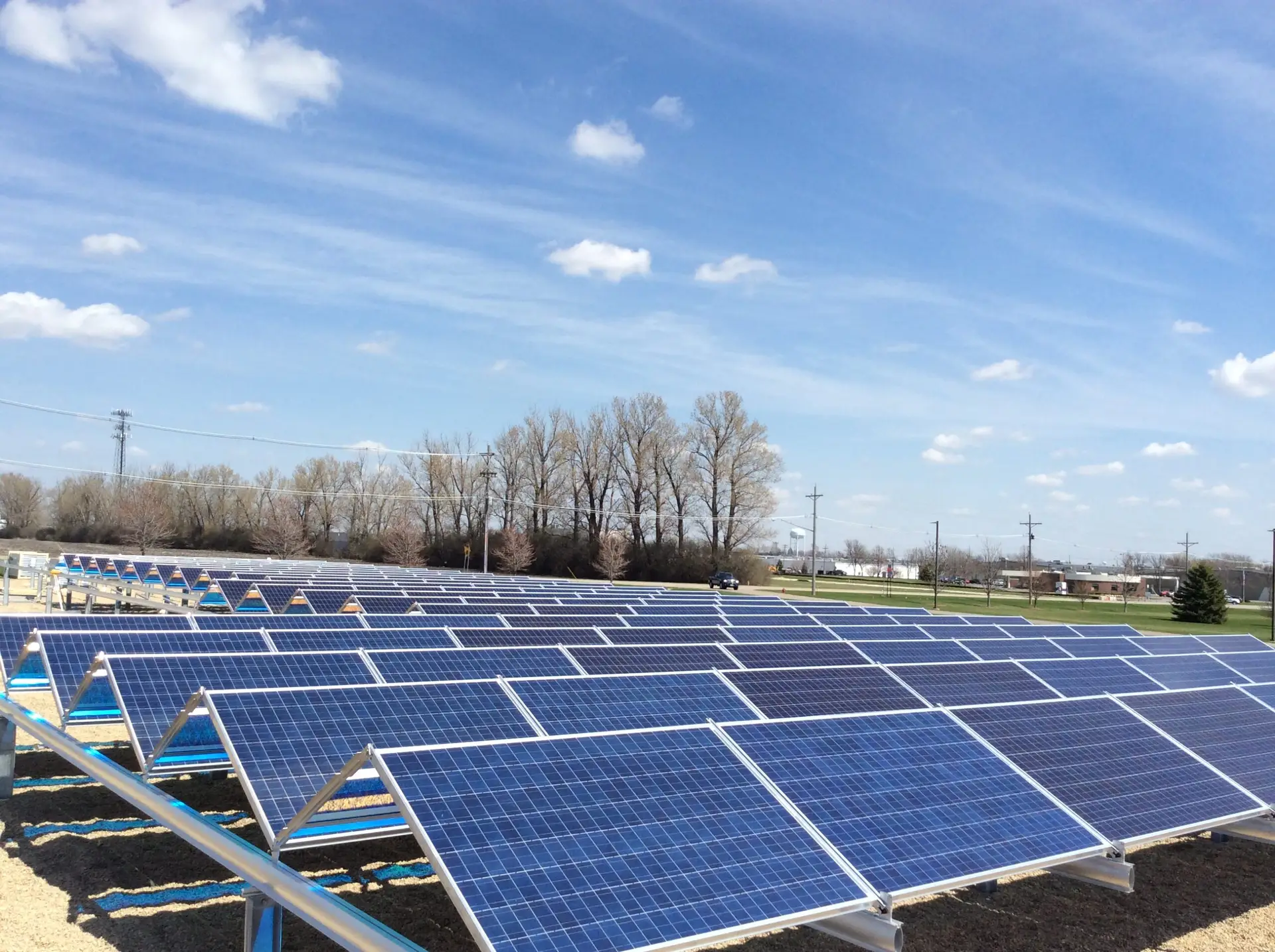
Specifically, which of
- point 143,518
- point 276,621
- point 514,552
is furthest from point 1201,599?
point 143,518

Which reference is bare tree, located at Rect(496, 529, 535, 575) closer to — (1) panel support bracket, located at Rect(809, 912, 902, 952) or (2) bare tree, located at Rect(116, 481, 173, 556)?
(2) bare tree, located at Rect(116, 481, 173, 556)

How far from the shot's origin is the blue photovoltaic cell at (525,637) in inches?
503

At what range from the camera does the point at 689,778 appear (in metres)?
5.34

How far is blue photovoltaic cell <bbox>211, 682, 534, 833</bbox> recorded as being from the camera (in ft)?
18.8

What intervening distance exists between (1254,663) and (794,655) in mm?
9241

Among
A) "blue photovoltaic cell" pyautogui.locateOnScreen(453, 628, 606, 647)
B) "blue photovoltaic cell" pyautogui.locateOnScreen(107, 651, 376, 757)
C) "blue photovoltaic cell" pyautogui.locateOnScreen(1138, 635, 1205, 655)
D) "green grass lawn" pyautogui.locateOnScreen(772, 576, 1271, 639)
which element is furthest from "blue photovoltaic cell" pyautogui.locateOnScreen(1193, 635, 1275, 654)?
"green grass lawn" pyautogui.locateOnScreen(772, 576, 1271, 639)

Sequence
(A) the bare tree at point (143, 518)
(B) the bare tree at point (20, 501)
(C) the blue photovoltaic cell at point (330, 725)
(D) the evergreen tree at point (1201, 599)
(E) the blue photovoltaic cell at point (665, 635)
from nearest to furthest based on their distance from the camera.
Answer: (C) the blue photovoltaic cell at point (330, 725), (E) the blue photovoltaic cell at point (665, 635), (D) the evergreen tree at point (1201, 599), (A) the bare tree at point (143, 518), (B) the bare tree at point (20, 501)

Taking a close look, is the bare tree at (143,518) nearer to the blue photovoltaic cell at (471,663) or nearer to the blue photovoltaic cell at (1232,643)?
the blue photovoltaic cell at (471,663)

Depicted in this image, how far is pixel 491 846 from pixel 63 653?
22.2 feet

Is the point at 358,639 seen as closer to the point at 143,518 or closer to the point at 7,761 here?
the point at 7,761

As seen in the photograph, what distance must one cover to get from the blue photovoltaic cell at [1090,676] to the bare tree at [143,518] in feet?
250

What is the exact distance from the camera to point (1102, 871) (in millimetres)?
5859

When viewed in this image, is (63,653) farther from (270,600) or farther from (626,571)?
(626,571)

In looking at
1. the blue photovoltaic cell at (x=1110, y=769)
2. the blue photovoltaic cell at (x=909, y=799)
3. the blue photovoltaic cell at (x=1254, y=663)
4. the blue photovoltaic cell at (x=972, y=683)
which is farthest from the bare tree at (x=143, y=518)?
the blue photovoltaic cell at (x=909, y=799)
